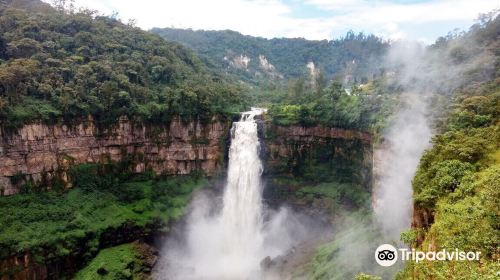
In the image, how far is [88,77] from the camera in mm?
31891

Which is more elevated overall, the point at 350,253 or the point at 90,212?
the point at 90,212

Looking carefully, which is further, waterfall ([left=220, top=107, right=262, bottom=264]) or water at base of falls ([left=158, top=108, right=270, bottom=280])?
waterfall ([left=220, top=107, right=262, bottom=264])

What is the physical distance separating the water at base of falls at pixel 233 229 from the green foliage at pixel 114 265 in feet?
5.98

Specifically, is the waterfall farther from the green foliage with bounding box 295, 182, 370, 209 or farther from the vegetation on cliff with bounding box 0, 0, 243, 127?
the green foliage with bounding box 295, 182, 370, 209

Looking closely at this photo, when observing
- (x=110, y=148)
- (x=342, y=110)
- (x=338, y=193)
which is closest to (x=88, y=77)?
(x=110, y=148)

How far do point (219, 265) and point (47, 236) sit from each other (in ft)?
36.2

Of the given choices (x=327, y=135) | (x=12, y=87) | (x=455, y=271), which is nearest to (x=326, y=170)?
(x=327, y=135)

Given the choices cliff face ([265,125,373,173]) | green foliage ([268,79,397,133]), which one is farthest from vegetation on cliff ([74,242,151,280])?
green foliage ([268,79,397,133])

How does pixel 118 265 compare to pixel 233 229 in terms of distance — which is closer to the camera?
pixel 118 265

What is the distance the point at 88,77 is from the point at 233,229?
52.1 feet

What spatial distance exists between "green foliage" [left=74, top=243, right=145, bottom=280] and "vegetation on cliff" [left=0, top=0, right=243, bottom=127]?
938 centimetres

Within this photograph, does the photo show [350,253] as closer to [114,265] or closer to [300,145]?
[300,145]

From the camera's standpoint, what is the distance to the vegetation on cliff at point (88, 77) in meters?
28.8

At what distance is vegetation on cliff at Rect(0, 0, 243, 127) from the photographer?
28781 mm
